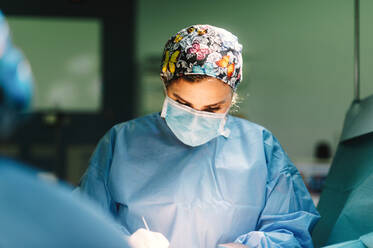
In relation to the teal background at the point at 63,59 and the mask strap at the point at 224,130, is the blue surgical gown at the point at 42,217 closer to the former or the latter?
the mask strap at the point at 224,130

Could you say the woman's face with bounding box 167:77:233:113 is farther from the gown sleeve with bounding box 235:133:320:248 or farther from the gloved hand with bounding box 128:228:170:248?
the gloved hand with bounding box 128:228:170:248

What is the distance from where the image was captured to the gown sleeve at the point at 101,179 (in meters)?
1.21

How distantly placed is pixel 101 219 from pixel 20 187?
0.33ft

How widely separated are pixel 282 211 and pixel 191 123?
0.34 m

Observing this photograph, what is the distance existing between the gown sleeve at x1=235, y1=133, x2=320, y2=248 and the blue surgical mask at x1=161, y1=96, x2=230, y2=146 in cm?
17

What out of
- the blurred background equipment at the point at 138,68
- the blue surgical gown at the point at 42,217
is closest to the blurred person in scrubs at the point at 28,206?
the blue surgical gown at the point at 42,217

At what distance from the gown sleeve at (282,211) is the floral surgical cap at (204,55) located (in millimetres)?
247

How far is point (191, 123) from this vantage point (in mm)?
1230

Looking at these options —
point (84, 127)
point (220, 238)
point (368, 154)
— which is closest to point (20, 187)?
point (220, 238)

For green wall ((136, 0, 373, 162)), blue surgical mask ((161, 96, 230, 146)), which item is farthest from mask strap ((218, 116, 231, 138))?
green wall ((136, 0, 373, 162))

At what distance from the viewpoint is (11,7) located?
13.9ft

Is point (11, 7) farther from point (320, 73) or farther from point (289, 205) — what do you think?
point (289, 205)

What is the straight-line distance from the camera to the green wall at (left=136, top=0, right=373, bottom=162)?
445 cm

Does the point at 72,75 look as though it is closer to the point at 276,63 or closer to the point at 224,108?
the point at 276,63
